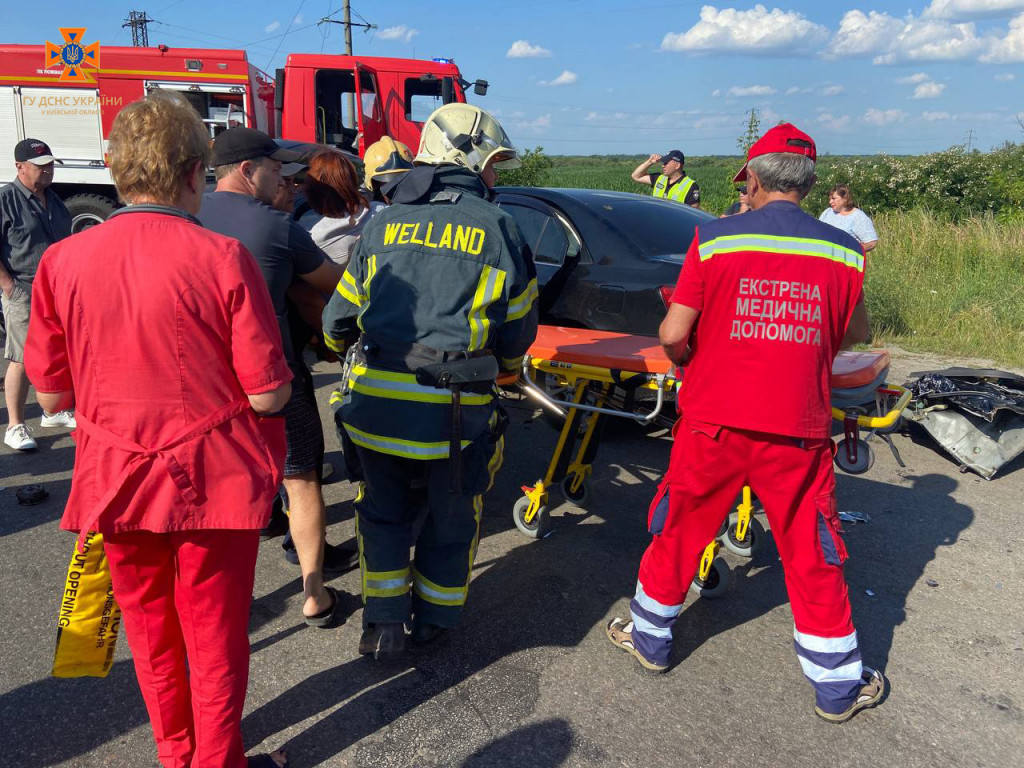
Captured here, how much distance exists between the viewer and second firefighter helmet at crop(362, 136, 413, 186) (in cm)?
314

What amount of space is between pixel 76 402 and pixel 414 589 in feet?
4.64

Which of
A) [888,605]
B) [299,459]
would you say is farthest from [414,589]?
[888,605]

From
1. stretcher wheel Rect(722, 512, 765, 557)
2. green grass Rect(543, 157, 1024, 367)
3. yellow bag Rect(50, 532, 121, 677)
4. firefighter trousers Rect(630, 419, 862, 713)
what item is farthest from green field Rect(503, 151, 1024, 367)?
yellow bag Rect(50, 532, 121, 677)

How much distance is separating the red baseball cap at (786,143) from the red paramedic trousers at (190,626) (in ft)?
6.34

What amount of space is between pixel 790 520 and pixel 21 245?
482cm

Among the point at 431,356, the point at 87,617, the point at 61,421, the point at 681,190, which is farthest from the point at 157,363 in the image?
the point at 681,190

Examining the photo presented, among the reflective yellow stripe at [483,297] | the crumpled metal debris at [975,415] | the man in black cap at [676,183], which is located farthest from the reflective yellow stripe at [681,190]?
the reflective yellow stripe at [483,297]

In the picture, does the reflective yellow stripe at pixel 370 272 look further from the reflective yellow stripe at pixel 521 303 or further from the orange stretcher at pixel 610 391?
the orange stretcher at pixel 610 391

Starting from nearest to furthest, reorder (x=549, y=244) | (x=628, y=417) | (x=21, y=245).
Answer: (x=628, y=417), (x=21, y=245), (x=549, y=244)

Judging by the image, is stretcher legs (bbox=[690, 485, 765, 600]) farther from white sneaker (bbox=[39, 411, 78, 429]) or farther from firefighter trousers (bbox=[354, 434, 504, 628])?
white sneaker (bbox=[39, 411, 78, 429])

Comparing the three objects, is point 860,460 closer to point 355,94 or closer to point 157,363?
point 157,363

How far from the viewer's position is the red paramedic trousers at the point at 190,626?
75.9 inches

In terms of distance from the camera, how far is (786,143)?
250 centimetres

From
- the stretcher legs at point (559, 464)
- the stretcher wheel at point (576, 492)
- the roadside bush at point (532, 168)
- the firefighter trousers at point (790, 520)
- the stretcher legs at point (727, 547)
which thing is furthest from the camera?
the roadside bush at point (532, 168)
